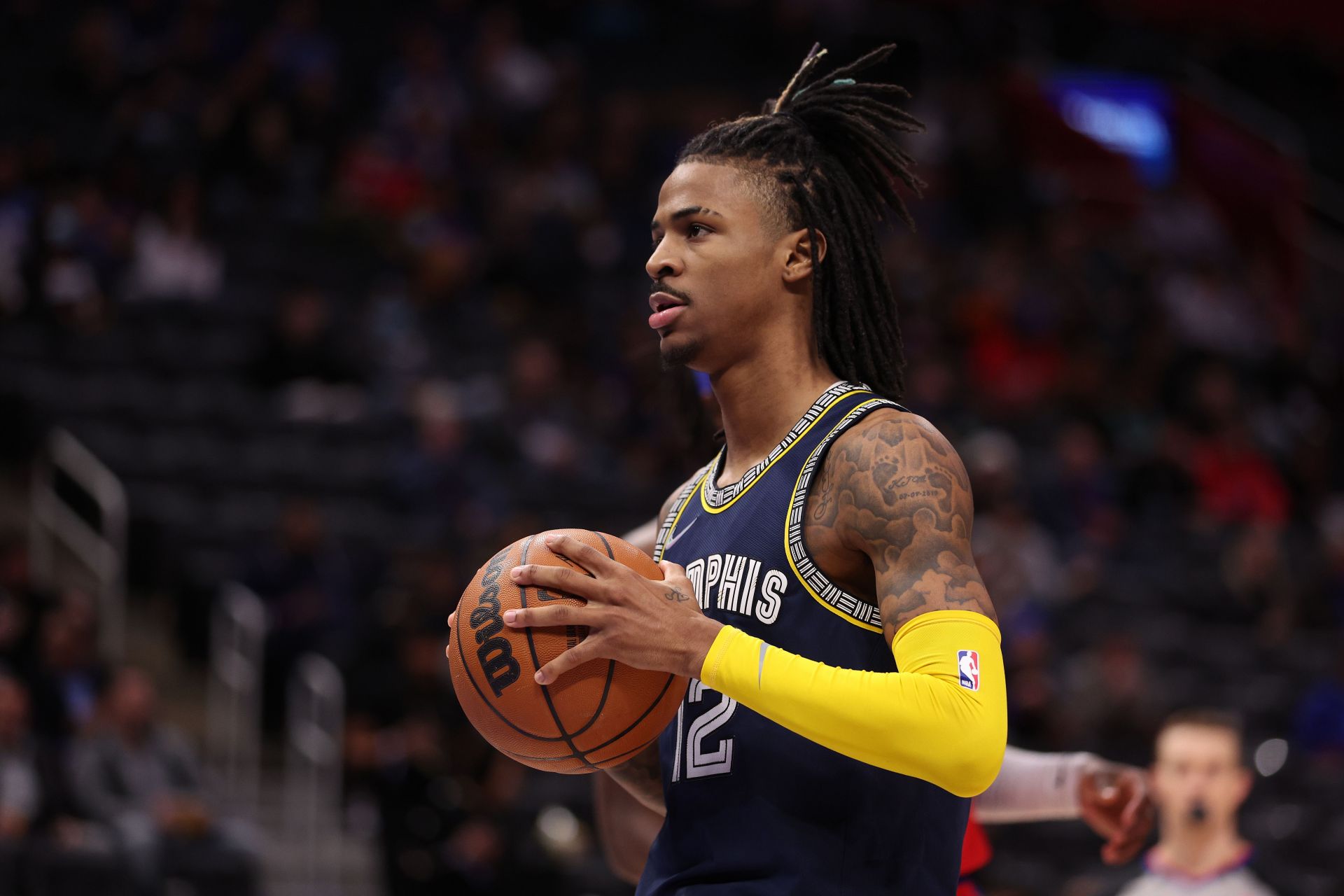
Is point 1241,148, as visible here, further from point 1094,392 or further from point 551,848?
point 551,848

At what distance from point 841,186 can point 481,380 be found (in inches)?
383

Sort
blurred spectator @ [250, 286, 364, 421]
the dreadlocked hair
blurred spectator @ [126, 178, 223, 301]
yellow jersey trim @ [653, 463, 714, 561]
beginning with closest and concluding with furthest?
the dreadlocked hair < yellow jersey trim @ [653, 463, 714, 561] < blurred spectator @ [250, 286, 364, 421] < blurred spectator @ [126, 178, 223, 301]

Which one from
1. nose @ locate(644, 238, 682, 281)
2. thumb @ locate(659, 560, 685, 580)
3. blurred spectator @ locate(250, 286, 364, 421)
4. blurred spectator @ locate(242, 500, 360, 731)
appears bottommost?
thumb @ locate(659, 560, 685, 580)

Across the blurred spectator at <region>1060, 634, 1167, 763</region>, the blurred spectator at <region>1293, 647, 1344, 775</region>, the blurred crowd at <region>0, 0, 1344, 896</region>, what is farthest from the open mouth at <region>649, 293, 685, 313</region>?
the blurred spectator at <region>1293, 647, 1344, 775</region>

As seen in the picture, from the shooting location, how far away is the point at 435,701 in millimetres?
9875

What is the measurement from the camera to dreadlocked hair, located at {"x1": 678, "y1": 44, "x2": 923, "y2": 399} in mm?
3350

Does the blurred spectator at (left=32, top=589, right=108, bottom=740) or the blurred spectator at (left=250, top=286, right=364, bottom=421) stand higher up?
the blurred spectator at (left=250, top=286, right=364, bottom=421)

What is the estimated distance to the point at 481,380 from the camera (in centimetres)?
1295

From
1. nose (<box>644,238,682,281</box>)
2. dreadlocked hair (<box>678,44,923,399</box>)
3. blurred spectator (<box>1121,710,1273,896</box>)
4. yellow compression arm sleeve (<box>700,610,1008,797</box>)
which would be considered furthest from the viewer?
blurred spectator (<box>1121,710,1273,896</box>)

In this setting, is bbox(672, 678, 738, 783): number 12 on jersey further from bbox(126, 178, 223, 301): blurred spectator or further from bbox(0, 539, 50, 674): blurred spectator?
bbox(126, 178, 223, 301): blurred spectator

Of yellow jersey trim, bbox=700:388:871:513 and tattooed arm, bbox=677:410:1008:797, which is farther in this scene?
yellow jersey trim, bbox=700:388:871:513

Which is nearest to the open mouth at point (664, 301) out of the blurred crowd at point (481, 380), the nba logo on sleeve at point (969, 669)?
the nba logo on sleeve at point (969, 669)

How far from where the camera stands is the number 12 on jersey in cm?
310

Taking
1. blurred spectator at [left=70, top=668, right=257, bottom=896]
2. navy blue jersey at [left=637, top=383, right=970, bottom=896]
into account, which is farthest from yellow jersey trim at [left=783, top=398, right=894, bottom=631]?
blurred spectator at [left=70, top=668, right=257, bottom=896]
